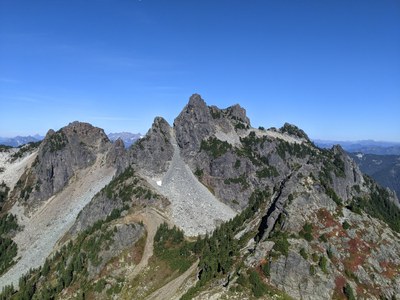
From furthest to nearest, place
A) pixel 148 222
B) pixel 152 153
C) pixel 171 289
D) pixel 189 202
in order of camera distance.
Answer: pixel 152 153 < pixel 189 202 < pixel 148 222 < pixel 171 289

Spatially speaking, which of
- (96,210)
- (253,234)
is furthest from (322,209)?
(96,210)

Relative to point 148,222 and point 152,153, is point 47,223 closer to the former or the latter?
point 152,153

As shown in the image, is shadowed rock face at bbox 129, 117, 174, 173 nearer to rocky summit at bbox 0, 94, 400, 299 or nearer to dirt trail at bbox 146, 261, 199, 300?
rocky summit at bbox 0, 94, 400, 299

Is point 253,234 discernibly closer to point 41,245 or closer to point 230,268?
point 230,268

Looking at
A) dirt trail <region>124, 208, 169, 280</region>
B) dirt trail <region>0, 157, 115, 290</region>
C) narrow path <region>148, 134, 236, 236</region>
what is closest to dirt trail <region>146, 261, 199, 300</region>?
dirt trail <region>124, 208, 169, 280</region>

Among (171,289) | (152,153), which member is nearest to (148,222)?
(171,289)

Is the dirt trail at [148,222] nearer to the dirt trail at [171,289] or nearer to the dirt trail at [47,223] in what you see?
the dirt trail at [171,289]
